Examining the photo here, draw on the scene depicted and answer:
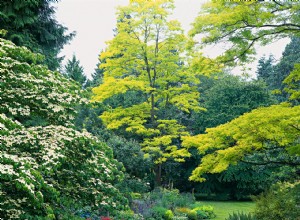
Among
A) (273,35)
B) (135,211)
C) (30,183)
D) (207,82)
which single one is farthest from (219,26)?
(207,82)

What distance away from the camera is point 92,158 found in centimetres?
562

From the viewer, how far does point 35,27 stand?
13.0m

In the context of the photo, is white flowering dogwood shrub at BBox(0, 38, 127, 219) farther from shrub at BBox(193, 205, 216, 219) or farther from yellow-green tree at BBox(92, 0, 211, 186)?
yellow-green tree at BBox(92, 0, 211, 186)

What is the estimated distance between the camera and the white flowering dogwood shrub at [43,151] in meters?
4.21

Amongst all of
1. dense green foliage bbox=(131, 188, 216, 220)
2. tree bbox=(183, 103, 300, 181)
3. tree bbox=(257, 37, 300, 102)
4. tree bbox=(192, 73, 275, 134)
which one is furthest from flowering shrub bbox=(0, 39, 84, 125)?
tree bbox=(257, 37, 300, 102)

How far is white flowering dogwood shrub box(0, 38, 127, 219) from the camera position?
13.8 ft

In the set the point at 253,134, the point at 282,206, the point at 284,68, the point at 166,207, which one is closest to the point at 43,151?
the point at 253,134

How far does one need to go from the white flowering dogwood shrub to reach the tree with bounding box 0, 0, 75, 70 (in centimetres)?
641

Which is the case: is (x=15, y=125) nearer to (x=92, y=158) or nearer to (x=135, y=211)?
(x=92, y=158)

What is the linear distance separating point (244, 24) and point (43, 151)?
5.59m

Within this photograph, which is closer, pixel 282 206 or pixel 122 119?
pixel 282 206

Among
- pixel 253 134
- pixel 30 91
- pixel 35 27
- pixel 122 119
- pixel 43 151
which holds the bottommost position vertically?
pixel 43 151

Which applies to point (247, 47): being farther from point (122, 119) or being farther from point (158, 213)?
point (122, 119)

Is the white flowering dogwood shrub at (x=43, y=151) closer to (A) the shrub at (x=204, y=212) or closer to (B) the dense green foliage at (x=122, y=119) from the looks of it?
(B) the dense green foliage at (x=122, y=119)
